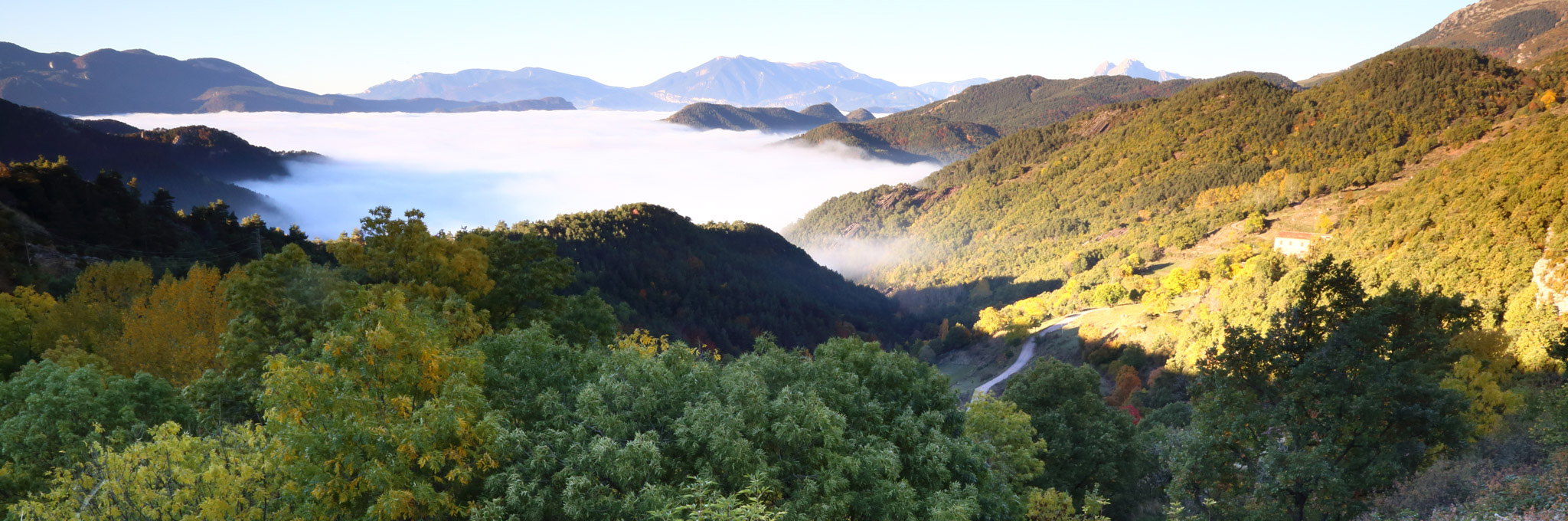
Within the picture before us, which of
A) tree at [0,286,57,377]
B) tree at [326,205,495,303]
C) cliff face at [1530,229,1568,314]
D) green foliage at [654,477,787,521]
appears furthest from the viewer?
cliff face at [1530,229,1568,314]

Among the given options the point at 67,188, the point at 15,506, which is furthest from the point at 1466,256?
the point at 67,188

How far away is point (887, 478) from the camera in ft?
A: 47.4

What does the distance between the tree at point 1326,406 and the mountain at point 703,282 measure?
207 ft

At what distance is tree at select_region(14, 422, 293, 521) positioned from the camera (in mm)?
12656

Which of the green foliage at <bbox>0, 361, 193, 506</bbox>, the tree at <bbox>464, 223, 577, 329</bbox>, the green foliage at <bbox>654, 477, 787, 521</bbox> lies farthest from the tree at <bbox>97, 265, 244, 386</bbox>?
the green foliage at <bbox>654, 477, 787, 521</bbox>

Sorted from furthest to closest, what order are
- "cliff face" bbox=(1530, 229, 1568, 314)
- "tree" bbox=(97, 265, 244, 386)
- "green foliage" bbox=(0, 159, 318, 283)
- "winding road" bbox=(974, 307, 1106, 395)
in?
"winding road" bbox=(974, 307, 1106, 395) < "green foliage" bbox=(0, 159, 318, 283) < "cliff face" bbox=(1530, 229, 1568, 314) < "tree" bbox=(97, 265, 244, 386)

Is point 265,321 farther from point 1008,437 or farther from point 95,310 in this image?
point 1008,437

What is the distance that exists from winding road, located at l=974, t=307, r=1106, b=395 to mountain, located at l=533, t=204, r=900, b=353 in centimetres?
3498

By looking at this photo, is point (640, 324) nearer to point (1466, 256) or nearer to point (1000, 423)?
point (1000, 423)

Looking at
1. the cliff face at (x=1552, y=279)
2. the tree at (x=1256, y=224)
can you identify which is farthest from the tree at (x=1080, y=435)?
the tree at (x=1256, y=224)

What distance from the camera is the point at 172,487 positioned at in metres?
13.9

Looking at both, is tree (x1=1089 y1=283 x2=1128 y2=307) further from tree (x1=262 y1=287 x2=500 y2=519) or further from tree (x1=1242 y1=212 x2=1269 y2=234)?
tree (x1=262 y1=287 x2=500 y2=519)

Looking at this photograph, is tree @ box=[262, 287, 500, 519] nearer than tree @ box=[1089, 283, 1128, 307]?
Yes

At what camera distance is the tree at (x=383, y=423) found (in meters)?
12.7
